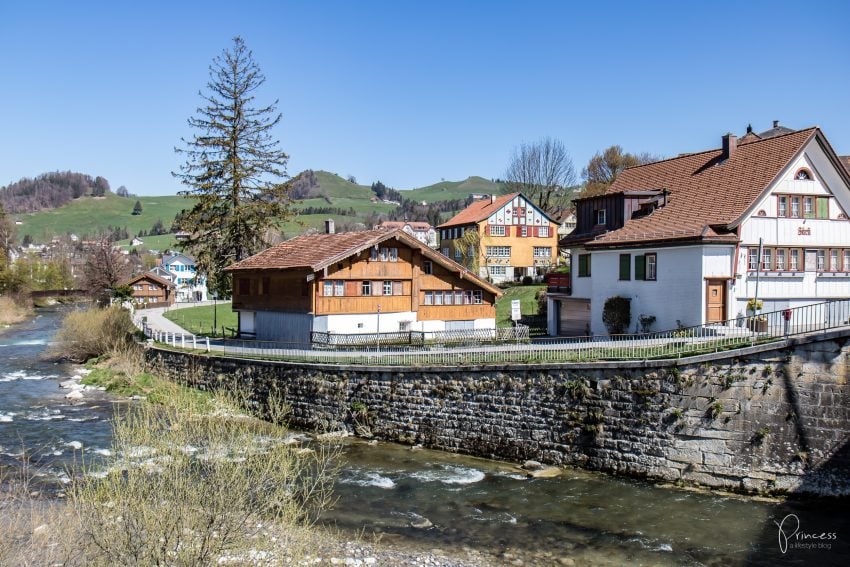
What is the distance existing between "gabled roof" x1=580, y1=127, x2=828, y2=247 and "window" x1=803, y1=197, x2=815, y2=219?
207 cm

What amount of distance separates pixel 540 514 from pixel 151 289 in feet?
234

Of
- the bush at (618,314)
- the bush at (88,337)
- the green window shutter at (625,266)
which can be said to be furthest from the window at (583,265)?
the bush at (88,337)

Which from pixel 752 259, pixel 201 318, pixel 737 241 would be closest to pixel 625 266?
pixel 737 241

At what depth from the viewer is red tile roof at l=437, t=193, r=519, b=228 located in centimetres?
6362

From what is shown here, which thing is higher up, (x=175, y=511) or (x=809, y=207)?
(x=809, y=207)

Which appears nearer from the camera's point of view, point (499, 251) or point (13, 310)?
point (499, 251)

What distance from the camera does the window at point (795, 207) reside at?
2991 centimetres

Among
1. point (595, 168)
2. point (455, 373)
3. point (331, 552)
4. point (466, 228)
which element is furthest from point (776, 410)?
point (595, 168)

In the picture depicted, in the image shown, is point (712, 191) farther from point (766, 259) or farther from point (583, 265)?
point (583, 265)

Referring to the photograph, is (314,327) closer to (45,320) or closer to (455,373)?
(455,373)

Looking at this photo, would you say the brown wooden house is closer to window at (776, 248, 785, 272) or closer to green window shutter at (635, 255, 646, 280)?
green window shutter at (635, 255, 646, 280)

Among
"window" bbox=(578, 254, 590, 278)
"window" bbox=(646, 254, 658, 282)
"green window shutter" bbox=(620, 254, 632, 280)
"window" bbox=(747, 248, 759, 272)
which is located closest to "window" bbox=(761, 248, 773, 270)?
"window" bbox=(747, 248, 759, 272)

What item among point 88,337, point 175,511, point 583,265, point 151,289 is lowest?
point 175,511

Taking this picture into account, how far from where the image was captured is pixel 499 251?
64000mm
